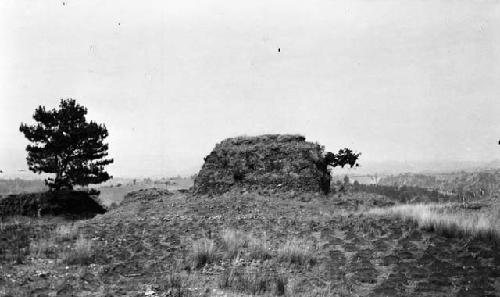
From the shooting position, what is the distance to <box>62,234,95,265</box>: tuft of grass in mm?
11008

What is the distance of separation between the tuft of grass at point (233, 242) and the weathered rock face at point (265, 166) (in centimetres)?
1074

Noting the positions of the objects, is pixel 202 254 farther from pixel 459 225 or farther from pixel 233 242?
pixel 459 225

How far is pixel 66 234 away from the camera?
14555 mm

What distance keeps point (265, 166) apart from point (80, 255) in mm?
15382

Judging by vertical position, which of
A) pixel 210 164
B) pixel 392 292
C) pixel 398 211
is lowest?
pixel 392 292

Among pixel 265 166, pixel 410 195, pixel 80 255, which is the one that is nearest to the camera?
pixel 80 255

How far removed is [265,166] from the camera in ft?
83.9

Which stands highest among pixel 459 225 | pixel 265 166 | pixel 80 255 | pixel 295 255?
pixel 265 166

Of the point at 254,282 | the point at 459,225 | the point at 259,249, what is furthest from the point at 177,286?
the point at 459,225

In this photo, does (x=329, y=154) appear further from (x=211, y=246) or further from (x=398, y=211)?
(x=211, y=246)

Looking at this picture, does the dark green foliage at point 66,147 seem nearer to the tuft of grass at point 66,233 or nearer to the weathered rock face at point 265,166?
the weathered rock face at point 265,166

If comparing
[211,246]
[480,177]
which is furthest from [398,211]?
[480,177]

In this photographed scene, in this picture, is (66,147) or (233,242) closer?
(233,242)

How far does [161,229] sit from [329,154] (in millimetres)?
31414
